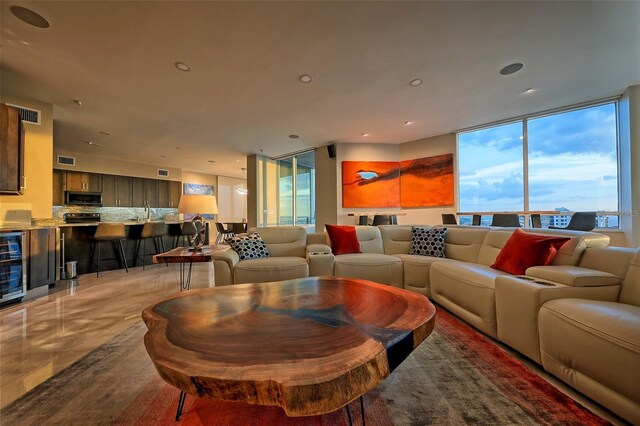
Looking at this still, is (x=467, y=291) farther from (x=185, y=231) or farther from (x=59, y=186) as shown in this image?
(x=59, y=186)

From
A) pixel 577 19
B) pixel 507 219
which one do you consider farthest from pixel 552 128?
pixel 577 19

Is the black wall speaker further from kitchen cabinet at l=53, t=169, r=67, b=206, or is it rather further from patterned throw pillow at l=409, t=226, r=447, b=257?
kitchen cabinet at l=53, t=169, r=67, b=206

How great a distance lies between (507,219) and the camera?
12.6ft

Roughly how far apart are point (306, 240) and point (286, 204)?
12.5 feet

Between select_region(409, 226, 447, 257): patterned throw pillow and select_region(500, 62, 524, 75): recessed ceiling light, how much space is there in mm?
2062

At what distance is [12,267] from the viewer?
295 centimetres

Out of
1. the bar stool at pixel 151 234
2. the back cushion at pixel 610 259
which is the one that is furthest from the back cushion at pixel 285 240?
the bar stool at pixel 151 234

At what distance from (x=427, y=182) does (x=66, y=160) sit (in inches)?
354

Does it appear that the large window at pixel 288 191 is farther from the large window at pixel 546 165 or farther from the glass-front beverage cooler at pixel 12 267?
the glass-front beverage cooler at pixel 12 267

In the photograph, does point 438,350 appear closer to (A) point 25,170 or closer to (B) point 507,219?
(B) point 507,219

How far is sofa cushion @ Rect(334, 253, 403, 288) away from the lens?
2.93m

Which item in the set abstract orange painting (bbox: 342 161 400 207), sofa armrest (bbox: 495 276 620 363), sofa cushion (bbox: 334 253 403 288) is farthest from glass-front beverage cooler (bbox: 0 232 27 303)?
abstract orange painting (bbox: 342 161 400 207)

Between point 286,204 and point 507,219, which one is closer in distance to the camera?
point 507,219

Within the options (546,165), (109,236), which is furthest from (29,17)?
(546,165)
